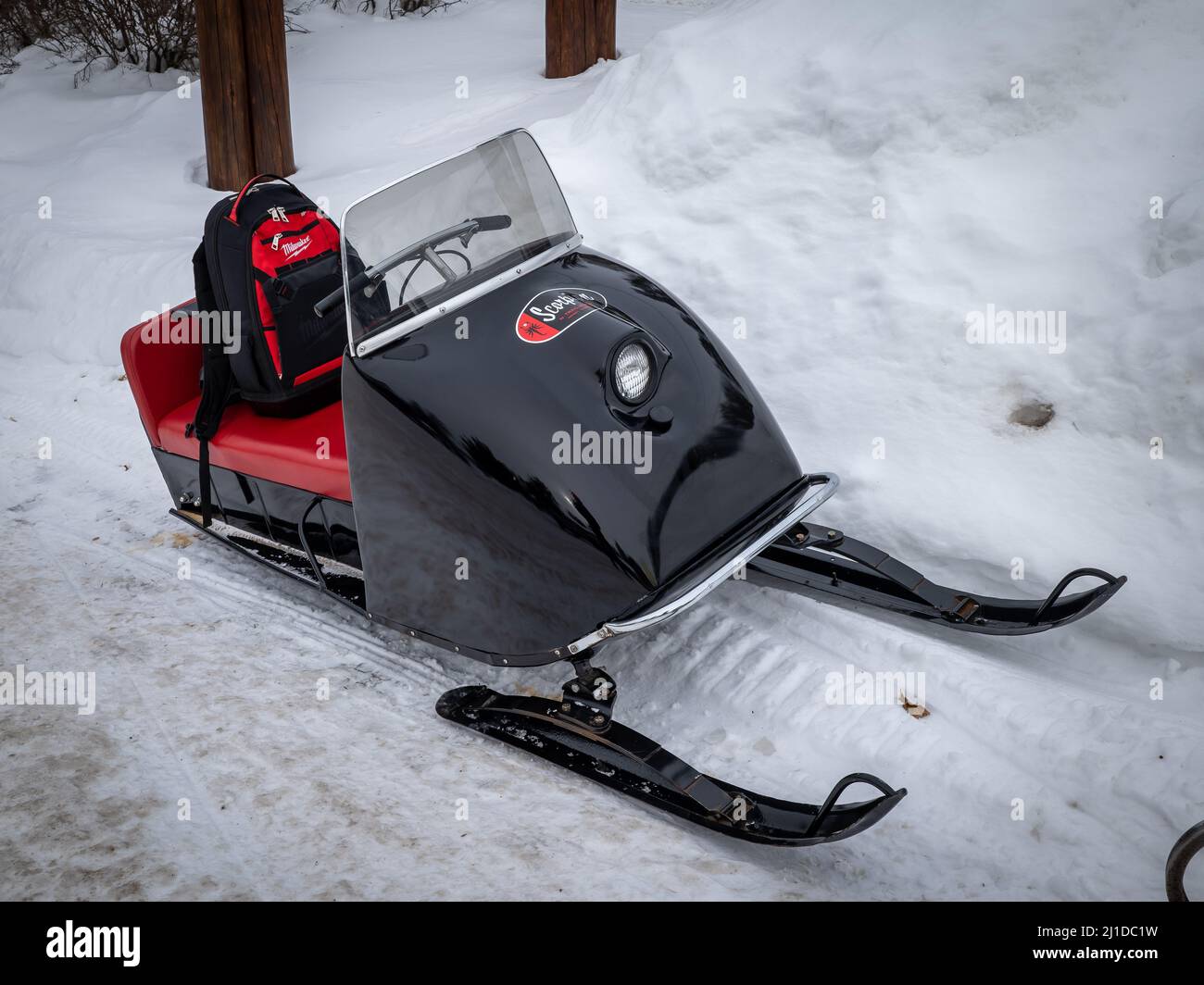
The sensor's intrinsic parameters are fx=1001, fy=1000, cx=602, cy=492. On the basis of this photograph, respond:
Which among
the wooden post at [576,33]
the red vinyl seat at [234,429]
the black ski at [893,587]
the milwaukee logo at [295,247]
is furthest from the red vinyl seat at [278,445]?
the wooden post at [576,33]

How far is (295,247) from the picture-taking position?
3.46m

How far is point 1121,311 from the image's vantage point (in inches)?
138

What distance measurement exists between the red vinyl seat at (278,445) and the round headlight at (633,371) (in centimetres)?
92

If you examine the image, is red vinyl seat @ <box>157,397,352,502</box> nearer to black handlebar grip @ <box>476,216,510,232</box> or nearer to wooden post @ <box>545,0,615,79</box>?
black handlebar grip @ <box>476,216,510,232</box>

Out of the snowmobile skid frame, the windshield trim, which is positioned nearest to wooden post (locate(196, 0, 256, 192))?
the snowmobile skid frame

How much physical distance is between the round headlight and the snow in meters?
0.87

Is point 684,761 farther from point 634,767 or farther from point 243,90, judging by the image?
point 243,90

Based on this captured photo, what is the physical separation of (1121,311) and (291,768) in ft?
10.1

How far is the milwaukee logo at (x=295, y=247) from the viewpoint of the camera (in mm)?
3424

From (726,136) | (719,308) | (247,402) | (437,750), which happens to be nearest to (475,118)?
(726,136)

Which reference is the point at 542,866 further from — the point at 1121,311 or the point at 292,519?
the point at 1121,311

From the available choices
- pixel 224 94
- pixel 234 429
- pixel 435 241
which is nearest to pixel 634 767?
pixel 435 241

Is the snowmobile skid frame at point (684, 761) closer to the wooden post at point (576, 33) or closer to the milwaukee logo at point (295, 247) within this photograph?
the milwaukee logo at point (295, 247)

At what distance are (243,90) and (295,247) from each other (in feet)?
9.81
